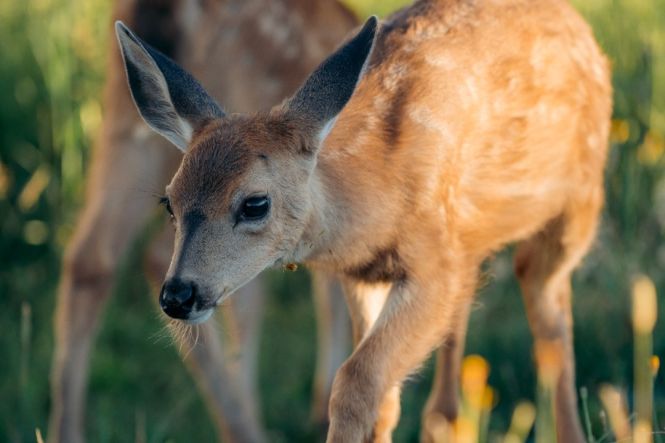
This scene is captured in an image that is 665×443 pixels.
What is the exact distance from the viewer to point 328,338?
7.05 meters

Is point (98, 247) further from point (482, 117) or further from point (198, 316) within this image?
point (198, 316)

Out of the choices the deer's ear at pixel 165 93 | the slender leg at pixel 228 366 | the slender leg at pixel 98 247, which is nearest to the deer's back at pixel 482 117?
the deer's ear at pixel 165 93

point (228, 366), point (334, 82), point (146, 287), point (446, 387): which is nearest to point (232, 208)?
point (334, 82)

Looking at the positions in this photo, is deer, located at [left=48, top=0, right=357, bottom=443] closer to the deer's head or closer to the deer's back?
the deer's back

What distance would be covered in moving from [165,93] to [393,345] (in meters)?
1.08

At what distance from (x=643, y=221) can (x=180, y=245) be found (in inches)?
126

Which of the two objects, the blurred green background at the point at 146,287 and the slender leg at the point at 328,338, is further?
the slender leg at the point at 328,338

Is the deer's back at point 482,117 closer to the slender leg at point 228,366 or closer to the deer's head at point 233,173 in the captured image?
the deer's head at point 233,173

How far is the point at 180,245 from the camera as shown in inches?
173

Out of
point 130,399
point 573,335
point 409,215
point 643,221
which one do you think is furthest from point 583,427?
point 130,399

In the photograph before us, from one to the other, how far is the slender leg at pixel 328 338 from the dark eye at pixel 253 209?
2.39 metres

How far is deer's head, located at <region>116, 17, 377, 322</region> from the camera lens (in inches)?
172

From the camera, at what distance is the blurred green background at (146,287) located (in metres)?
6.55

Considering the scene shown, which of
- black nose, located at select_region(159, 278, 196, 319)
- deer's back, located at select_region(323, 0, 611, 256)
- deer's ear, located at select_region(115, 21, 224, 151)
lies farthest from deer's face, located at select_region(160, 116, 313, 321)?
deer's back, located at select_region(323, 0, 611, 256)
